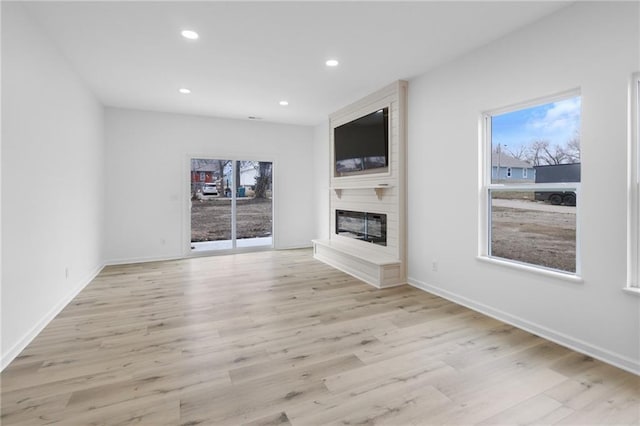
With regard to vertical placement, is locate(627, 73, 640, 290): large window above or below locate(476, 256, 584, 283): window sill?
above

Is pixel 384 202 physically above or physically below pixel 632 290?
above

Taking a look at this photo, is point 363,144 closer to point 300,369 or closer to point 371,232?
point 371,232

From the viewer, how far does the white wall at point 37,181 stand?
2.32 metres

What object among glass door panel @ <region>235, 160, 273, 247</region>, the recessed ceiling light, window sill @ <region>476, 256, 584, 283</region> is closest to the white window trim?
window sill @ <region>476, 256, 584, 283</region>

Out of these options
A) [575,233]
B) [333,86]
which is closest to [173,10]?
[333,86]

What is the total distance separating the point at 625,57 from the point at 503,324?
7.57 feet

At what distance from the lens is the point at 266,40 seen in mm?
3117

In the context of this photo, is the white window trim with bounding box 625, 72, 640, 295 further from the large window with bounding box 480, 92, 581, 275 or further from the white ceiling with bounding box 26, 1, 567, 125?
the white ceiling with bounding box 26, 1, 567, 125

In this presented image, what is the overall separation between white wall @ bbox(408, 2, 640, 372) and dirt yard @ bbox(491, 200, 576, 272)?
19cm

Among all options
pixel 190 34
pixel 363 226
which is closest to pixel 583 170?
pixel 363 226

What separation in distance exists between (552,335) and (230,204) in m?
5.64

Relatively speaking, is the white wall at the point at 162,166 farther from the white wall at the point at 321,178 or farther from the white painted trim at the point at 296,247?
the white wall at the point at 321,178

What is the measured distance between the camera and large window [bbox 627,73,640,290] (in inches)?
86.0

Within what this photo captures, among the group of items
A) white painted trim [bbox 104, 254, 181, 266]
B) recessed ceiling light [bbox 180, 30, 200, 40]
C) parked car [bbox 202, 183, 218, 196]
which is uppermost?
recessed ceiling light [bbox 180, 30, 200, 40]
